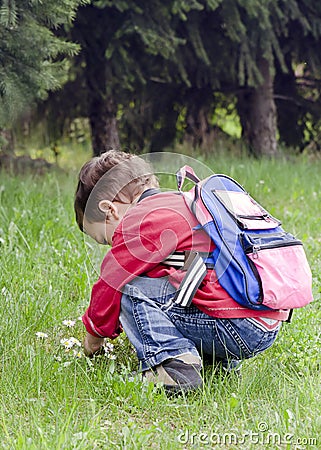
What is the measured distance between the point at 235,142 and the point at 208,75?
0.95 meters

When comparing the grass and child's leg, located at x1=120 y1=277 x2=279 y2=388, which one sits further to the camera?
child's leg, located at x1=120 y1=277 x2=279 y2=388

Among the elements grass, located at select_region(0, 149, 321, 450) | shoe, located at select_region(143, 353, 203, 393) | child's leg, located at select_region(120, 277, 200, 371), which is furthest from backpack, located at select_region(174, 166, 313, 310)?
grass, located at select_region(0, 149, 321, 450)

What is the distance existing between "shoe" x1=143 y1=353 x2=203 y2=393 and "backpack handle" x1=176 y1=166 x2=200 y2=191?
0.65 meters

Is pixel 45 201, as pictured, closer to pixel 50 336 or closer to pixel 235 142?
pixel 50 336

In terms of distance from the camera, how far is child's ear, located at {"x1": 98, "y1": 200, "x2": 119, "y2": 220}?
8.55 feet

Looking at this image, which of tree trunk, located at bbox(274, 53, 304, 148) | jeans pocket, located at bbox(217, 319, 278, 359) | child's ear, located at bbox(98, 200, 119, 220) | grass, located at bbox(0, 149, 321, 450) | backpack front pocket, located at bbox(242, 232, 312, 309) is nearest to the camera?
grass, located at bbox(0, 149, 321, 450)

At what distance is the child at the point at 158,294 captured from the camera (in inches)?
96.9

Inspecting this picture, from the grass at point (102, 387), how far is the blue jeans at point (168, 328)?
12 centimetres

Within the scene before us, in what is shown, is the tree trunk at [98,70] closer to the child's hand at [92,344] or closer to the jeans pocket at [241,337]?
the child's hand at [92,344]

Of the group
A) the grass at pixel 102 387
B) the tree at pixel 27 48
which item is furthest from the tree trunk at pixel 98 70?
the grass at pixel 102 387

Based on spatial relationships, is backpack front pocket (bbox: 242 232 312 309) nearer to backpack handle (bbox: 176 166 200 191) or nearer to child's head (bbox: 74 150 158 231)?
backpack handle (bbox: 176 166 200 191)

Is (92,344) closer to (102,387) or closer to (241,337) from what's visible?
(102,387)

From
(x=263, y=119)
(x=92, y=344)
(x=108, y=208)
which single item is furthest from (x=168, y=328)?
(x=263, y=119)

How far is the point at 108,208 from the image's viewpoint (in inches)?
103
